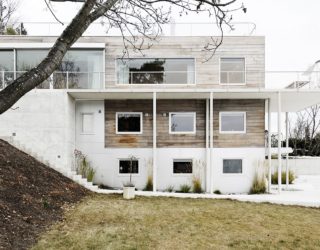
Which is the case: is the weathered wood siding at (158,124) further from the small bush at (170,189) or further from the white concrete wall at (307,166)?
the white concrete wall at (307,166)

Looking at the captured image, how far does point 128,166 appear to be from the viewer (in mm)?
A: 16938

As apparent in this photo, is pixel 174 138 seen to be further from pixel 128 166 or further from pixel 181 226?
pixel 181 226

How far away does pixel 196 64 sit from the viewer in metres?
17.4

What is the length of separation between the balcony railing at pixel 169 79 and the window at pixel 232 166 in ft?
11.2

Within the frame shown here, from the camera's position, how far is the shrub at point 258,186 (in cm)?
1631

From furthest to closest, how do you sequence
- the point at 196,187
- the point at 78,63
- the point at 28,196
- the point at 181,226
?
the point at 78,63, the point at 196,187, the point at 28,196, the point at 181,226

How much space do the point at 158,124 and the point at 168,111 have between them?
2.48ft

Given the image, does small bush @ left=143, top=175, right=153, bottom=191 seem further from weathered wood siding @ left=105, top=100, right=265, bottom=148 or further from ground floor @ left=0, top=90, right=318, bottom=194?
weathered wood siding @ left=105, top=100, right=265, bottom=148

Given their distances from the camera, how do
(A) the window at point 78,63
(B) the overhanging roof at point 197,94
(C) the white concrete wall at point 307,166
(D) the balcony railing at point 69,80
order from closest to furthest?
1. (B) the overhanging roof at point 197,94
2. (D) the balcony railing at point 69,80
3. (A) the window at point 78,63
4. (C) the white concrete wall at point 307,166

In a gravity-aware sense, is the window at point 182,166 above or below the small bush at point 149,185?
above

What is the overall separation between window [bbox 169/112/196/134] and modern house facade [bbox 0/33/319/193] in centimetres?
5

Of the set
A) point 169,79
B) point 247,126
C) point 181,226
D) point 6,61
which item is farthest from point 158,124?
point 181,226

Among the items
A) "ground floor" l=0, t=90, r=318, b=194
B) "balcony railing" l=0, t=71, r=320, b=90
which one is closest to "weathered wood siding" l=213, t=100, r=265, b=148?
"ground floor" l=0, t=90, r=318, b=194

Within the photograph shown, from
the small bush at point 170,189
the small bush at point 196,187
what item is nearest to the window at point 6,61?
the small bush at point 170,189
